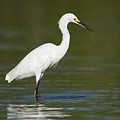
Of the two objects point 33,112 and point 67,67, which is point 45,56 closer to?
point 33,112

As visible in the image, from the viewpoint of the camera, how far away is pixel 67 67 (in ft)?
64.8

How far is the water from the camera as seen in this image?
45.7 feet

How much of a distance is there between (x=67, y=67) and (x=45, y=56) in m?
3.67

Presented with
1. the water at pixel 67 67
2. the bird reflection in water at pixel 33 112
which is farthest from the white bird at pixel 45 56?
the bird reflection in water at pixel 33 112

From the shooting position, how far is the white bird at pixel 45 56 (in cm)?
1614

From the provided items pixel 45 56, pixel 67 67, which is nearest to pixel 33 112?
pixel 45 56

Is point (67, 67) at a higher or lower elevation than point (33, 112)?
higher

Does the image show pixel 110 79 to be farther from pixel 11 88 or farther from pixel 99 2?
pixel 99 2

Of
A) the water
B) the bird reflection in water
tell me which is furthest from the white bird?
the bird reflection in water

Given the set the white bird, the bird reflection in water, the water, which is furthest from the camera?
the white bird

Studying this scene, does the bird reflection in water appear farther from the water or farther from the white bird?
the white bird

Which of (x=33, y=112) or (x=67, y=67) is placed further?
(x=67, y=67)

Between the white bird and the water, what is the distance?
41 centimetres

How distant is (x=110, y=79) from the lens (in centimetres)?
1748
